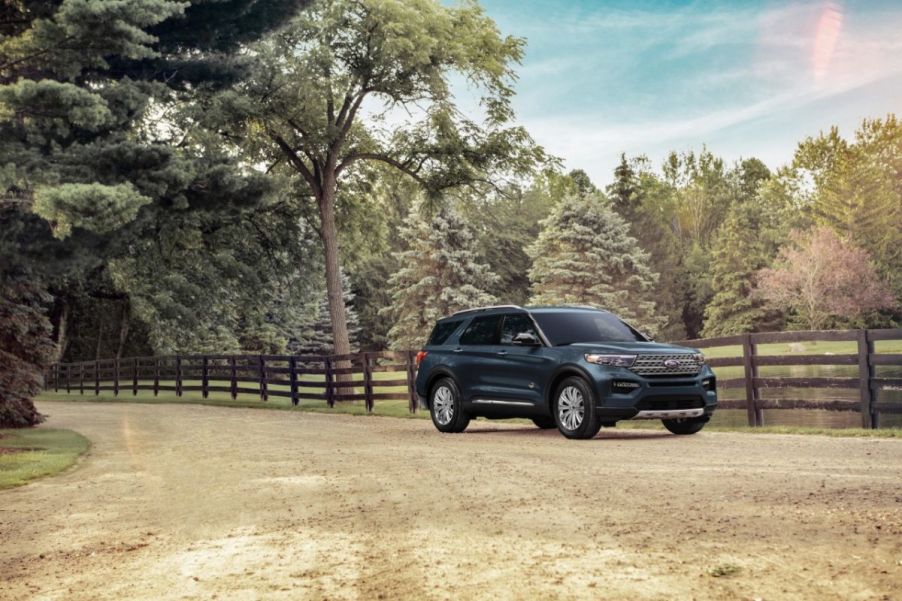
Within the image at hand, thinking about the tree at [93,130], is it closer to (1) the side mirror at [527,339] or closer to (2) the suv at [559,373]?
(2) the suv at [559,373]

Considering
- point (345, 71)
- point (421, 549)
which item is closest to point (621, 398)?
point (421, 549)

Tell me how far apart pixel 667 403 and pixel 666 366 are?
0.51 metres

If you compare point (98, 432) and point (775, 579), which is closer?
point (775, 579)

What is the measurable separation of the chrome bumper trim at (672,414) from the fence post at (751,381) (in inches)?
61.5

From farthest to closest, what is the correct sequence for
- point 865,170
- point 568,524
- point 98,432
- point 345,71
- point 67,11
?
point 865,170 → point 345,71 → point 98,432 → point 67,11 → point 568,524

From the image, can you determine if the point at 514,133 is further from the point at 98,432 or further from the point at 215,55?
the point at 98,432

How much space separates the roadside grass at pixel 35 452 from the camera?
1260cm

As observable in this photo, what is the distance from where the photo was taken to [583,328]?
14930 mm

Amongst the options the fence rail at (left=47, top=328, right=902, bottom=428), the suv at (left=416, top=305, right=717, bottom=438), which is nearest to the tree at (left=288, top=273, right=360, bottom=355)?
the fence rail at (left=47, top=328, right=902, bottom=428)

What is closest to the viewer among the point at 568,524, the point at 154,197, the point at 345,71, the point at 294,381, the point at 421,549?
the point at 421,549

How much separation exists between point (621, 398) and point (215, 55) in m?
12.8

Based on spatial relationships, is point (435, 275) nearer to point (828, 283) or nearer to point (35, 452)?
point (828, 283)

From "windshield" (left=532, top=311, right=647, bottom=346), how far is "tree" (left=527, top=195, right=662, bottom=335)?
4700 centimetres

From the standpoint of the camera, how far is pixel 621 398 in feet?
43.4
